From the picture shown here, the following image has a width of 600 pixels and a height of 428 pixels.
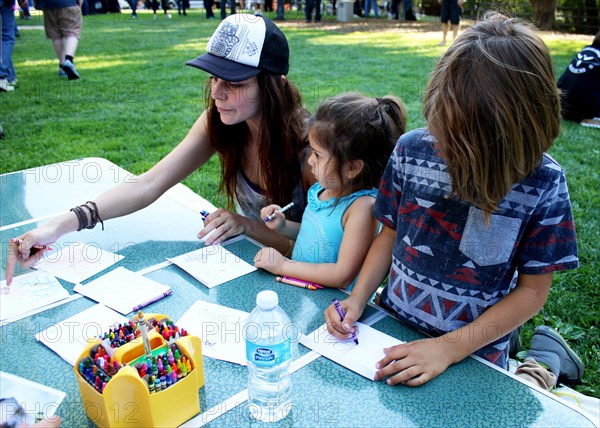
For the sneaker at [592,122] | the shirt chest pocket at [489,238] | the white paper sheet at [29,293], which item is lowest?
the sneaker at [592,122]

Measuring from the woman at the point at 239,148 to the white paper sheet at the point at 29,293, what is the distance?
0.04m

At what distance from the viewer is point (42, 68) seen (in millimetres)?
7488

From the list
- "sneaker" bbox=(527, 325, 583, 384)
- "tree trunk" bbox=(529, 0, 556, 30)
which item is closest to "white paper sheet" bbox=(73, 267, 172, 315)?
"sneaker" bbox=(527, 325, 583, 384)

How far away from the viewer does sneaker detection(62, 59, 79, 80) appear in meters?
6.66

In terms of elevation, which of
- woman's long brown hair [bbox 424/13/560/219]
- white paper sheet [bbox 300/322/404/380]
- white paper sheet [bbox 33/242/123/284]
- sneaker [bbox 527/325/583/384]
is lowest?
sneaker [bbox 527/325/583/384]

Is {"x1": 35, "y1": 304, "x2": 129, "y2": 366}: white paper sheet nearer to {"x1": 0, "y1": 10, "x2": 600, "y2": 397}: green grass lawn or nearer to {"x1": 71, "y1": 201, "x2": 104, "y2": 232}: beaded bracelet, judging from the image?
{"x1": 71, "y1": 201, "x2": 104, "y2": 232}: beaded bracelet

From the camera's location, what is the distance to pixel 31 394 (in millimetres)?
1019

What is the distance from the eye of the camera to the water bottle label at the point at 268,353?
0.97 meters

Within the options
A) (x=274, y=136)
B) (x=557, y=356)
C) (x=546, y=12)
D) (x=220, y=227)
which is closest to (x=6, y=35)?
(x=274, y=136)

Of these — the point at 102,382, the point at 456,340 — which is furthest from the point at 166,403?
the point at 456,340

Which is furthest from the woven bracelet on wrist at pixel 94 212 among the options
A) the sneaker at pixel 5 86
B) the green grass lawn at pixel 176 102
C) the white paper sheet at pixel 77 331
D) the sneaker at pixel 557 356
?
the sneaker at pixel 5 86

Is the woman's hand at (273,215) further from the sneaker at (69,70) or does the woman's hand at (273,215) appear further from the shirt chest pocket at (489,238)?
the sneaker at (69,70)

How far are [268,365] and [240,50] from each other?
1070 mm

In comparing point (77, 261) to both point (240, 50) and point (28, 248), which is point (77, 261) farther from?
point (240, 50)
